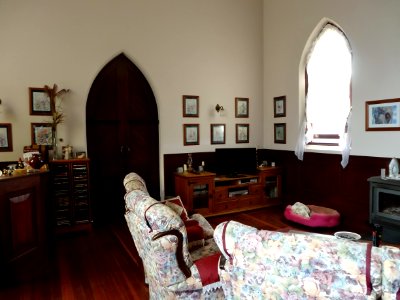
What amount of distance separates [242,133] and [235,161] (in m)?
0.82

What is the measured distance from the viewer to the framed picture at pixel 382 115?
12.1 feet

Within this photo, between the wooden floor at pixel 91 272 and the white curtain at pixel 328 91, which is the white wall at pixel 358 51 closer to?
the white curtain at pixel 328 91

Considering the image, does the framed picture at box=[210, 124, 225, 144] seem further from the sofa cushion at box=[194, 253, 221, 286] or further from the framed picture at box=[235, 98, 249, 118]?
the sofa cushion at box=[194, 253, 221, 286]

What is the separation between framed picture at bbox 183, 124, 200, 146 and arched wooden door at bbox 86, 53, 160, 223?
0.51 m

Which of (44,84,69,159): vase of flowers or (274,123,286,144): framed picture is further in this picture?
(274,123,286,144): framed picture

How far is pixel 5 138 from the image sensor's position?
394cm

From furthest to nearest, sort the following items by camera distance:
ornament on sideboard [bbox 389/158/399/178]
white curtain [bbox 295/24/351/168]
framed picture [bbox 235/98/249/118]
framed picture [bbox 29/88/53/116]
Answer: framed picture [bbox 235/98/249/118], white curtain [bbox 295/24/351/168], framed picture [bbox 29/88/53/116], ornament on sideboard [bbox 389/158/399/178]

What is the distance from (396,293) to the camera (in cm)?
96

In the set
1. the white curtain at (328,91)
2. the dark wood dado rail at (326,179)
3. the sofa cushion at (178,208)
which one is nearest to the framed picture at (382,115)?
the white curtain at (328,91)

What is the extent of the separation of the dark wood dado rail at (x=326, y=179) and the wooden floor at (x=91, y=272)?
44.7 inches

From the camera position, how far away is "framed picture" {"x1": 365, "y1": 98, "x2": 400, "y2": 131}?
3.70 m

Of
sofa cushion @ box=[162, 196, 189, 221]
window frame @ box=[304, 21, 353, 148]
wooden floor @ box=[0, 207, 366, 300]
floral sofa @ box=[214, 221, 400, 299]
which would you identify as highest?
window frame @ box=[304, 21, 353, 148]

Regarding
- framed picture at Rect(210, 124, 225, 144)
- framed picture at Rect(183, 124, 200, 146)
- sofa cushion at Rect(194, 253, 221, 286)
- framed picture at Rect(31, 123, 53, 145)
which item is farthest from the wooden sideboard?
framed picture at Rect(210, 124, 225, 144)

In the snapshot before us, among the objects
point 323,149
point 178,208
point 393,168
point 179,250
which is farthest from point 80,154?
point 393,168
